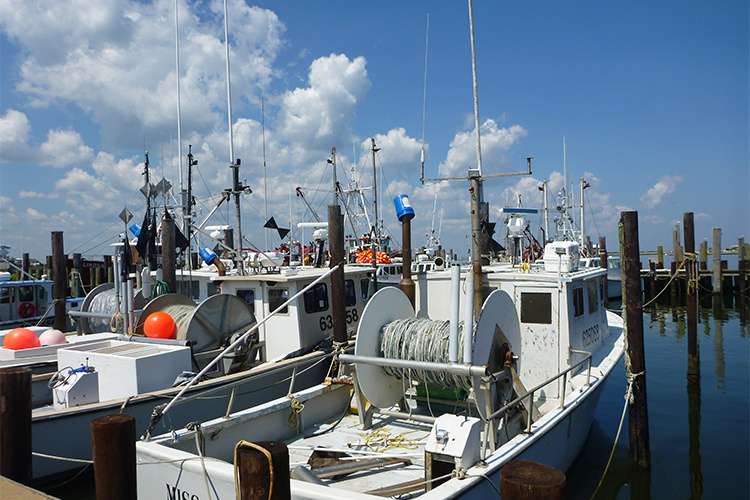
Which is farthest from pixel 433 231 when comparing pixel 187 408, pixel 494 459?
pixel 494 459

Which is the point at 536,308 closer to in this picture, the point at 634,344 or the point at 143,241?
the point at 634,344

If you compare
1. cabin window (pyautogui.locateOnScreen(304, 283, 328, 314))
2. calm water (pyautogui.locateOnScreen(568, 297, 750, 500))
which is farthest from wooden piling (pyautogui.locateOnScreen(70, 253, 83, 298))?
calm water (pyautogui.locateOnScreen(568, 297, 750, 500))

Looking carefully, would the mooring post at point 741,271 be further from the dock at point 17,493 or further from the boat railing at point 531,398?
the dock at point 17,493

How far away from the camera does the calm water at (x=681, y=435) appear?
7.94 m

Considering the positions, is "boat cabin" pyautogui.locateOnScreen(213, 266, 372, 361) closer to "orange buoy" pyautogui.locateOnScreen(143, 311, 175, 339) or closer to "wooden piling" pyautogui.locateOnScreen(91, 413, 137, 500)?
"orange buoy" pyautogui.locateOnScreen(143, 311, 175, 339)

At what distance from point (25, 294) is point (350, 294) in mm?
13479

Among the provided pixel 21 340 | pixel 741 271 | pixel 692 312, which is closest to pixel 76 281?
pixel 21 340

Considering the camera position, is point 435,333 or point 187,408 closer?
point 435,333

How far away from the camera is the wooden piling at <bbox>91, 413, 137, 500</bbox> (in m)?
4.33

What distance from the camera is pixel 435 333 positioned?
683cm

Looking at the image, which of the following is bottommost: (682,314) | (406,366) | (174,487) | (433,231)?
(682,314)

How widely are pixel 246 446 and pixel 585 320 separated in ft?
25.2

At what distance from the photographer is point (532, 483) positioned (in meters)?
2.93

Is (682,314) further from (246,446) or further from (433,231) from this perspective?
(246,446)
